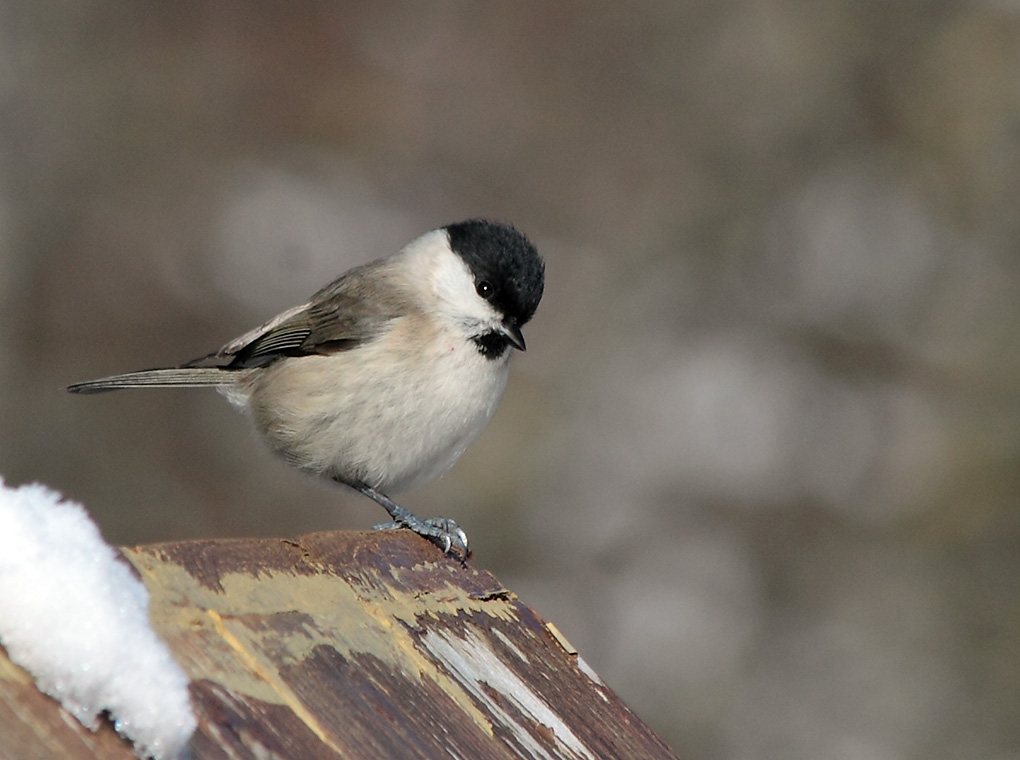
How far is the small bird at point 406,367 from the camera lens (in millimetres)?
4141

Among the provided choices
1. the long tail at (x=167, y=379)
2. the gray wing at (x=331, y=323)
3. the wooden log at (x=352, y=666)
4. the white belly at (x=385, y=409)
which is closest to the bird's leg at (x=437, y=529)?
the white belly at (x=385, y=409)

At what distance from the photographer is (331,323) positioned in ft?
14.8

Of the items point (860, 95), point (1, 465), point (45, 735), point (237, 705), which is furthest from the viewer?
point (860, 95)

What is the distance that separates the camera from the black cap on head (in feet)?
13.9

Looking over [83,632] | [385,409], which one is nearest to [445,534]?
[385,409]

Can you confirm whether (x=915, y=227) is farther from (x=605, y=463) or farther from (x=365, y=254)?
(x=365, y=254)

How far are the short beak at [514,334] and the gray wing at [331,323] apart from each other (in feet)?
1.26

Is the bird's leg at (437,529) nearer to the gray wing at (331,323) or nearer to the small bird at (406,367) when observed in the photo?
the small bird at (406,367)

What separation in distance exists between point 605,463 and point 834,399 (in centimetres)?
179

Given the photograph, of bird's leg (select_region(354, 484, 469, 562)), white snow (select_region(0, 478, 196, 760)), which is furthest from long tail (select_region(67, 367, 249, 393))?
white snow (select_region(0, 478, 196, 760))

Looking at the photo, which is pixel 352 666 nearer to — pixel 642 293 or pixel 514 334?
pixel 514 334

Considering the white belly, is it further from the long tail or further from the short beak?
the long tail

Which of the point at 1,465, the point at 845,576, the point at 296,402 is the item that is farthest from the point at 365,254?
the point at 296,402

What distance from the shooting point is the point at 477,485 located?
28.1 ft
